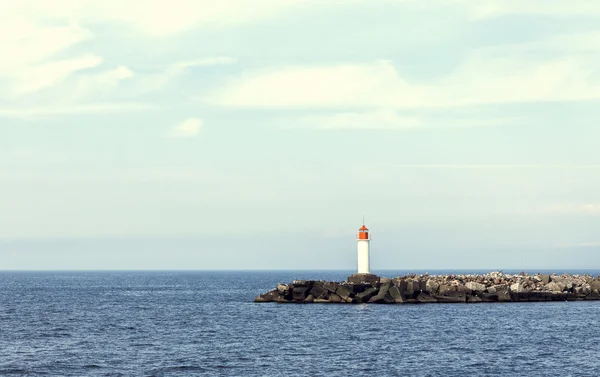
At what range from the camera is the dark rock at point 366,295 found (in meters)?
68.4

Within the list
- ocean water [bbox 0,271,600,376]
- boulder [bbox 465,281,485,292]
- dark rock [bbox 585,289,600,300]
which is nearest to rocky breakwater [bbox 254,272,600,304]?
boulder [bbox 465,281,485,292]

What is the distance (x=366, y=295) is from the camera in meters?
68.4

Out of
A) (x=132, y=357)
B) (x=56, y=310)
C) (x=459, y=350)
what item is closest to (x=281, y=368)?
(x=132, y=357)

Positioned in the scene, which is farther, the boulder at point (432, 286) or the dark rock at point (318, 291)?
the dark rock at point (318, 291)

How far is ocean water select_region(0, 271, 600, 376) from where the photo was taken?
35.9 metres

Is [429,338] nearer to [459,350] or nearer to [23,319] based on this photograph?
[459,350]

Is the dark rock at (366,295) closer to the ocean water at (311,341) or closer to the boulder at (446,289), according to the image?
the ocean water at (311,341)

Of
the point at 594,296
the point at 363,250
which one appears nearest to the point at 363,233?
the point at 363,250

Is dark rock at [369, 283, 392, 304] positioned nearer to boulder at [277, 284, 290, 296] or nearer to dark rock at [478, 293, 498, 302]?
boulder at [277, 284, 290, 296]

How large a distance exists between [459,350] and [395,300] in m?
27.0

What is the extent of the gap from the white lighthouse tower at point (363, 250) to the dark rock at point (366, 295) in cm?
295

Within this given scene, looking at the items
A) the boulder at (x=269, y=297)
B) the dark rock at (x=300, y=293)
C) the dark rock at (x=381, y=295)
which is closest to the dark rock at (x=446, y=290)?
the dark rock at (x=381, y=295)

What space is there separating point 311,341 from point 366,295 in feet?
79.3

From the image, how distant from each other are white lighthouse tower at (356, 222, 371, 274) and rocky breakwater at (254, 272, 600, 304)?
1.35 meters
